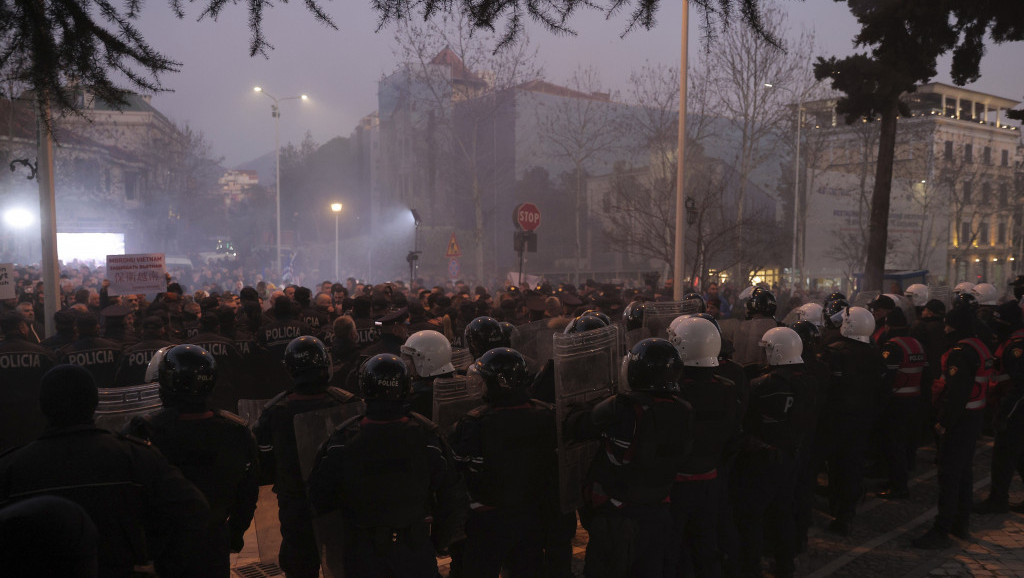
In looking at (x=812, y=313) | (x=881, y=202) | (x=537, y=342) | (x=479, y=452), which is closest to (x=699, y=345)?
(x=479, y=452)

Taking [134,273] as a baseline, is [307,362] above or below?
below

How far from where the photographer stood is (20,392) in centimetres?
663

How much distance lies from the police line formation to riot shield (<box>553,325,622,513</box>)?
0.05 ft

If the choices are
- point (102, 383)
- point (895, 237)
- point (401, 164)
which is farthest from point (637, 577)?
point (401, 164)

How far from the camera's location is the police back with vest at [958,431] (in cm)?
666

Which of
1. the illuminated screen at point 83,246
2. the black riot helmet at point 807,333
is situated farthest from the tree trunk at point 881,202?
the illuminated screen at point 83,246

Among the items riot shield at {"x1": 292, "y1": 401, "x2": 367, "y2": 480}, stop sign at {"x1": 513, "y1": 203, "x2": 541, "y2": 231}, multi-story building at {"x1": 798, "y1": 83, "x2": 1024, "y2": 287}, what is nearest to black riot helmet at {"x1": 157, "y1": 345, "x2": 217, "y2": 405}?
riot shield at {"x1": 292, "y1": 401, "x2": 367, "y2": 480}

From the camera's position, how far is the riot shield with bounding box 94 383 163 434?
4262 millimetres

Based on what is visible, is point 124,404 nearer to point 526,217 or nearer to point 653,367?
point 653,367

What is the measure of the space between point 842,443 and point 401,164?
56231mm

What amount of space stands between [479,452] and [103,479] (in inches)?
75.8

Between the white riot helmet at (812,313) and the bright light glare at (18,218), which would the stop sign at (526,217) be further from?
the bright light glare at (18,218)

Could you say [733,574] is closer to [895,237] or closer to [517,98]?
[895,237]

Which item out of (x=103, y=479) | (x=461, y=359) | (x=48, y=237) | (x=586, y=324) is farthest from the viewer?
(x=48, y=237)
